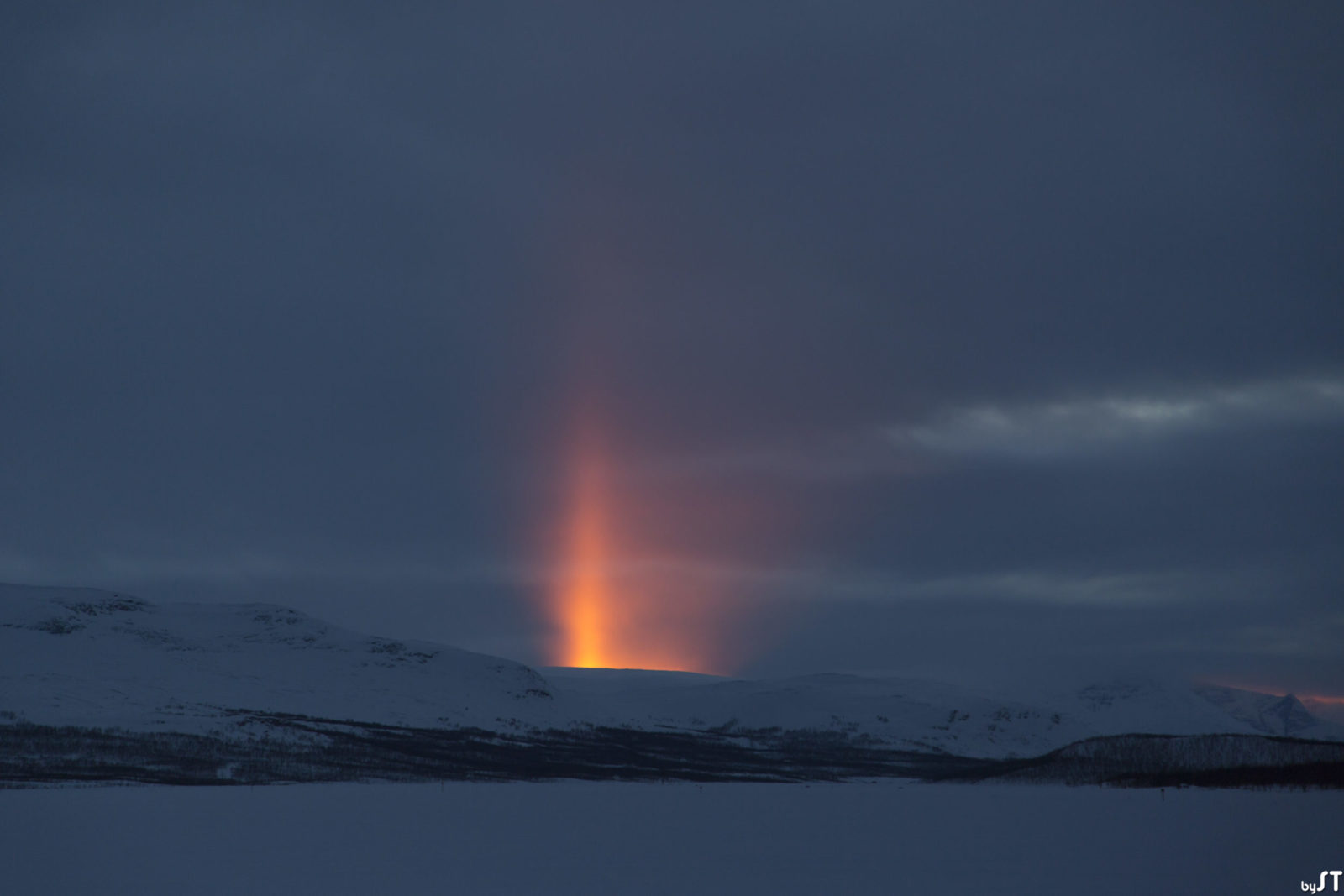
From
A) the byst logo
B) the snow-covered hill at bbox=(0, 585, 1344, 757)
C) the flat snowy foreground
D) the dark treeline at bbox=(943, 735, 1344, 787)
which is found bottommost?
the flat snowy foreground

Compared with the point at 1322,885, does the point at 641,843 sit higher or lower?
lower

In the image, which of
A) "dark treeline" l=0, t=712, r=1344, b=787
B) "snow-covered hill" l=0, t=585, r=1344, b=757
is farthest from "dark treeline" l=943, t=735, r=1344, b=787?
"snow-covered hill" l=0, t=585, r=1344, b=757

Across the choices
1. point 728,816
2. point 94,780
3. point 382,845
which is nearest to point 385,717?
point 94,780

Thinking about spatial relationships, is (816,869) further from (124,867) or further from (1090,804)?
(1090,804)

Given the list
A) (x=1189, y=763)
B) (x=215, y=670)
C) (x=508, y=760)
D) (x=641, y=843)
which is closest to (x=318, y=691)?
(x=215, y=670)

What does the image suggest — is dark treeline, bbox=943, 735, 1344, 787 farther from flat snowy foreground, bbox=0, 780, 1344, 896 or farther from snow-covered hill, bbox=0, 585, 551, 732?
snow-covered hill, bbox=0, 585, 551, 732

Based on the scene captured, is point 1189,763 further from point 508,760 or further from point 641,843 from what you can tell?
point 641,843

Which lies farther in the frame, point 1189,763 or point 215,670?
point 215,670
